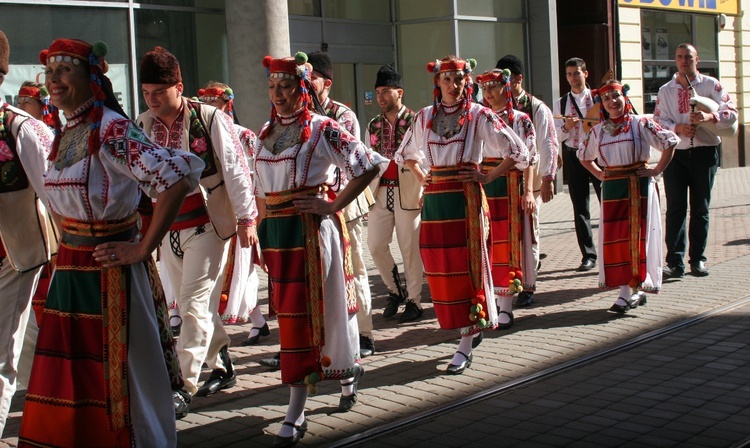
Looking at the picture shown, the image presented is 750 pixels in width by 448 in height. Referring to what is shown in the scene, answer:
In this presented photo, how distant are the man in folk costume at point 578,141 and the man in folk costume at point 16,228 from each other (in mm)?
7282

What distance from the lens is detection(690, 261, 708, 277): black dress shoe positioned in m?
10.8

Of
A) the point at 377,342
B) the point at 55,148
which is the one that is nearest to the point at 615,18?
the point at 377,342

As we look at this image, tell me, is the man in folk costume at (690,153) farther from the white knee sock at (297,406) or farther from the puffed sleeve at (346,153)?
the white knee sock at (297,406)

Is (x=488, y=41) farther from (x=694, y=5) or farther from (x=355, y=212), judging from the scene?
(x=355, y=212)

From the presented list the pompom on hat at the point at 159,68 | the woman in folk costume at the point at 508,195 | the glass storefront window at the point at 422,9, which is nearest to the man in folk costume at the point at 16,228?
the pompom on hat at the point at 159,68

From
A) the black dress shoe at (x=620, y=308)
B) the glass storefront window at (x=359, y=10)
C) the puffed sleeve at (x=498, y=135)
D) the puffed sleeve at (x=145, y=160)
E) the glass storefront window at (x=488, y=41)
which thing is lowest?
the black dress shoe at (x=620, y=308)

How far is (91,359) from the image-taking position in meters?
4.51

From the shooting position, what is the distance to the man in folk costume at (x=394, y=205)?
9.23 m

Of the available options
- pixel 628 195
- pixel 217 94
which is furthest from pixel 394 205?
pixel 628 195

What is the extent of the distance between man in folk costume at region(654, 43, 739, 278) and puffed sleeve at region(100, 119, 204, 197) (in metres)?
7.61

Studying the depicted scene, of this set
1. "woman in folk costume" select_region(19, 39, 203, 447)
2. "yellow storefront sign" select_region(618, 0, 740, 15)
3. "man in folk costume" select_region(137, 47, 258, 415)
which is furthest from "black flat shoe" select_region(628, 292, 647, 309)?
"yellow storefront sign" select_region(618, 0, 740, 15)

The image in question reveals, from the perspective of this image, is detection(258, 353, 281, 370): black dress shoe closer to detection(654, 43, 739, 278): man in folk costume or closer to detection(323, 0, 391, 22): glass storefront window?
detection(654, 43, 739, 278): man in folk costume

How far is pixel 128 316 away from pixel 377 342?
3984 mm

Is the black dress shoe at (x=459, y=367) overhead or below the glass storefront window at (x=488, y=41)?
below
